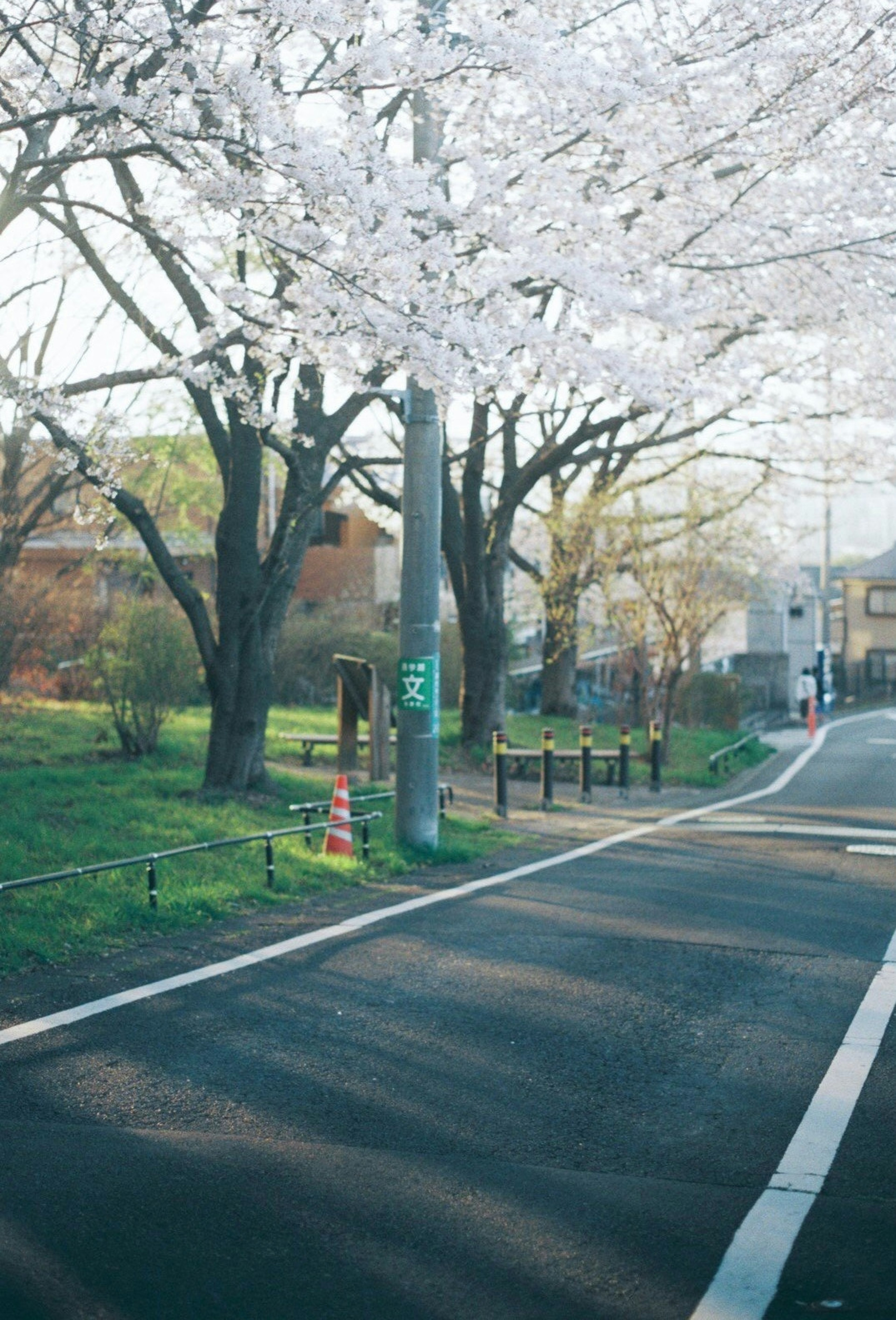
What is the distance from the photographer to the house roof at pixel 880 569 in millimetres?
72375

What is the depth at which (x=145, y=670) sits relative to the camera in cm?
1748

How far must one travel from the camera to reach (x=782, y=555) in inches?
1451

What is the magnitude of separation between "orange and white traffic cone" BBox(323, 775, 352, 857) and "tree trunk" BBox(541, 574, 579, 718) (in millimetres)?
15924

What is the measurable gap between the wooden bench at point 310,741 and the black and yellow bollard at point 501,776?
11.1 feet

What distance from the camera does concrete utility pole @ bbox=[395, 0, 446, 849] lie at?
12875 millimetres

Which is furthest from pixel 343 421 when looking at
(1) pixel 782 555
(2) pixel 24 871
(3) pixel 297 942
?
(1) pixel 782 555

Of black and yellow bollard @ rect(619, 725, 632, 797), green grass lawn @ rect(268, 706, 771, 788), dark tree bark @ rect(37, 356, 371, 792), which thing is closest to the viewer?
dark tree bark @ rect(37, 356, 371, 792)

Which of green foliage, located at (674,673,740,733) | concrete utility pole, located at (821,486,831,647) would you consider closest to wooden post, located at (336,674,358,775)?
green foliage, located at (674,673,740,733)

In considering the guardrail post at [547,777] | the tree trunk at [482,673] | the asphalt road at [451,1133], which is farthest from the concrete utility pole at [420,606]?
the tree trunk at [482,673]

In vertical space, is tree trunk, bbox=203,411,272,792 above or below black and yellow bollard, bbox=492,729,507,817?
above

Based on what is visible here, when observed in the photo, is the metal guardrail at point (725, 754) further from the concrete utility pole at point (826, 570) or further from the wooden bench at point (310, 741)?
the concrete utility pole at point (826, 570)

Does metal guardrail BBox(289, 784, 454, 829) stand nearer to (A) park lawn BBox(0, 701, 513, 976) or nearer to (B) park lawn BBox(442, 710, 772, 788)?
(A) park lawn BBox(0, 701, 513, 976)

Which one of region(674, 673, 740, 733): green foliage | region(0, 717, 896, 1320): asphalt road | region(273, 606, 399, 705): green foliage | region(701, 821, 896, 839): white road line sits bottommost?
region(0, 717, 896, 1320): asphalt road

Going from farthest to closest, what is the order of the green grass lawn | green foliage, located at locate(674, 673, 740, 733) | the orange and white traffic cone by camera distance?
green foliage, located at locate(674, 673, 740, 733), the green grass lawn, the orange and white traffic cone
